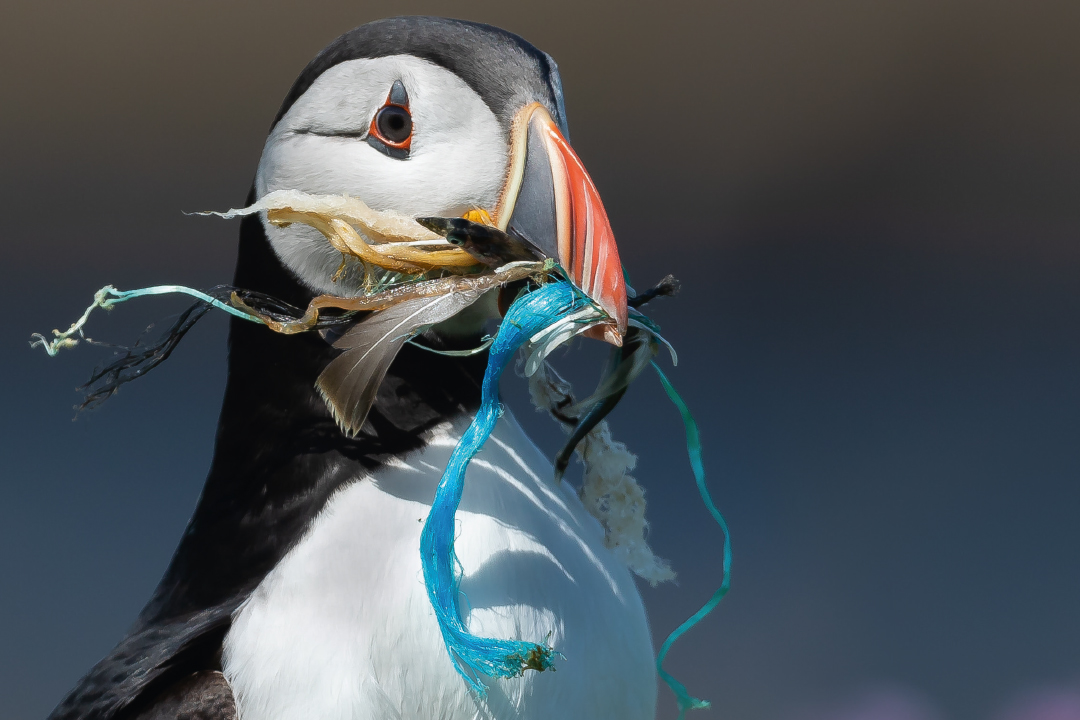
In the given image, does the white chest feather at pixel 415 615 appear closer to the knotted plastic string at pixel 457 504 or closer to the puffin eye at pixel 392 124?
the knotted plastic string at pixel 457 504

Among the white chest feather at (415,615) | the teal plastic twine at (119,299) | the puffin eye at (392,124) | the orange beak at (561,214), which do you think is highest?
the puffin eye at (392,124)

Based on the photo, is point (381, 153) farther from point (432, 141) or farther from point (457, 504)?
point (457, 504)

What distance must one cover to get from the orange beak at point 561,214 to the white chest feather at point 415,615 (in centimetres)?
26

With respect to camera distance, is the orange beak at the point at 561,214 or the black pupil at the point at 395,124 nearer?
the orange beak at the point at 561,214

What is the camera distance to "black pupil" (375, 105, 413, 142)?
1053mm

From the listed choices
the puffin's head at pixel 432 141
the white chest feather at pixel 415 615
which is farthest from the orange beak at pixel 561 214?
the white chest feather at pixel 415 615

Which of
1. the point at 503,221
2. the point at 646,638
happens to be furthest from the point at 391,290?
the point at 646,638

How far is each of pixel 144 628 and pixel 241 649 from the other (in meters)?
0.26

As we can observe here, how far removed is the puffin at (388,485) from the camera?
99 cm

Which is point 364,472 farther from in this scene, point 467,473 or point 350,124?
point 350,124

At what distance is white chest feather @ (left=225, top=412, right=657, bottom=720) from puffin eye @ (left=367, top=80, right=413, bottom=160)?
1.06 feet

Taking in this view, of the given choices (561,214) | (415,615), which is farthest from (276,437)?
(561,214)

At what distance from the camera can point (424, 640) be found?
98 cm

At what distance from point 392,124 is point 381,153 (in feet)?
0.11
